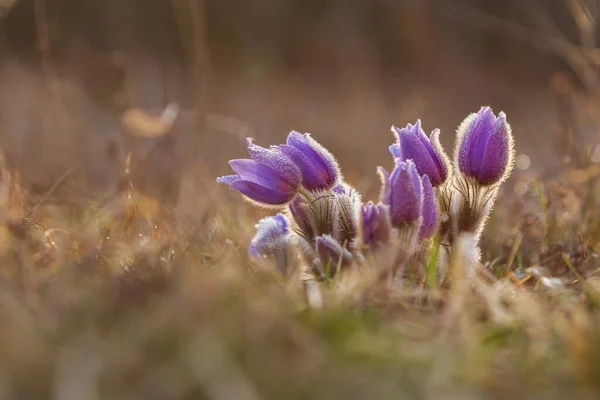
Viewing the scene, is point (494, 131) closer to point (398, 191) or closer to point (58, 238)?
point (398, 191)

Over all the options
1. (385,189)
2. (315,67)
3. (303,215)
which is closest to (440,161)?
(385,189)

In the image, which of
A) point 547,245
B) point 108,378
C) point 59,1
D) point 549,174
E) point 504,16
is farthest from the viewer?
point 504,16

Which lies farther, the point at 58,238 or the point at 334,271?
the point at 58,238

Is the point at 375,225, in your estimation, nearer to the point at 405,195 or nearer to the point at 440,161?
the point at 405,195

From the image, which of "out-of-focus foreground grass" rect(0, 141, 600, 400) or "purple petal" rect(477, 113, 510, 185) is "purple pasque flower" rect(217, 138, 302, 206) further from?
"purple petal" rect(477, 113, 510, 185)

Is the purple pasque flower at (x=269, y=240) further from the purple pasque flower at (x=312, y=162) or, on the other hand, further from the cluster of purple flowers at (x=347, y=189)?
the purple pasque flower at (x=312, y=162)

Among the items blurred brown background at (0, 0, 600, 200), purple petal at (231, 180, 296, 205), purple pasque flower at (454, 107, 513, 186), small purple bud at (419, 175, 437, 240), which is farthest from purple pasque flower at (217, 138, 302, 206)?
blurred brown background at (0, 0, 600, 200)

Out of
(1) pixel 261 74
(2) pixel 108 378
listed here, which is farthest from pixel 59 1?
(2) pixel 108 378
